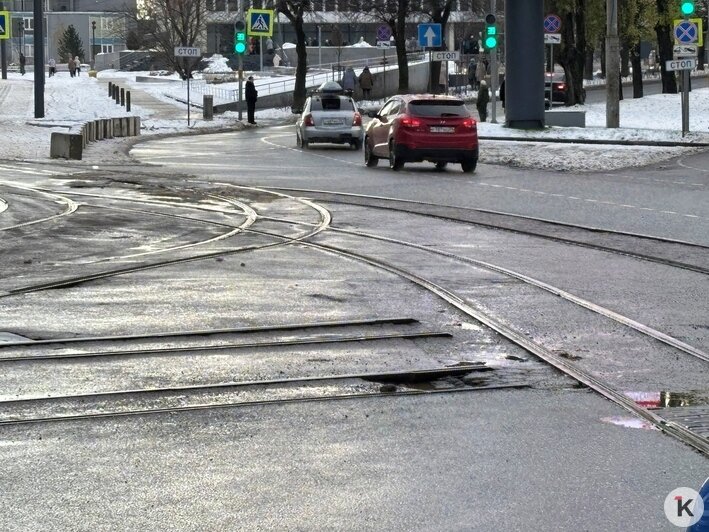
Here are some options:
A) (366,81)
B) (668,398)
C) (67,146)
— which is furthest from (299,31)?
(668,398)

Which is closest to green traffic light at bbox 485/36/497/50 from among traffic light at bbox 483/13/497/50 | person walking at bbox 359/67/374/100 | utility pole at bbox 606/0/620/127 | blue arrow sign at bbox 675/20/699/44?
traffic light at bbox 483/13/497/50

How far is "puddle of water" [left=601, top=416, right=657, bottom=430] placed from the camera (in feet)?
23.2

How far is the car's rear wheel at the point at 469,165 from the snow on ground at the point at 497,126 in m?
1.68

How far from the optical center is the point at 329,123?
3750cm

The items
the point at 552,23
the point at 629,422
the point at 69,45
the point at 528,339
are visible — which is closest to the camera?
the point at 629,422

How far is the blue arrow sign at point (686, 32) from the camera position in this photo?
3212 cm

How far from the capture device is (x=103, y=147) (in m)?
36.8

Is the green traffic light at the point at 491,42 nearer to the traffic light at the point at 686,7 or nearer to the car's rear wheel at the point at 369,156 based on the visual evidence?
the traffic light at the point at 686,7

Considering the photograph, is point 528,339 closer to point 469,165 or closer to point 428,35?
point 469,165

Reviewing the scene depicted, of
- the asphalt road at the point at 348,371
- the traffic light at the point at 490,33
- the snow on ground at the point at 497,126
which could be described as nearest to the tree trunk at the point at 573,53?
the snow on ground at the point at 497,126

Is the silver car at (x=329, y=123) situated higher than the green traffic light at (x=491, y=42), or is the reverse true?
the green traffic light at (x=491, y=42)

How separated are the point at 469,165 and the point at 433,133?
952 mm

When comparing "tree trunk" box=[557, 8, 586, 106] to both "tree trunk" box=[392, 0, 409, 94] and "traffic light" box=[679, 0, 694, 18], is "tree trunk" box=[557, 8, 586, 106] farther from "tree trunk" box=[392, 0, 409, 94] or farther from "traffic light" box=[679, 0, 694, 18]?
"traffic light" box=[679, 0, 694, 18]

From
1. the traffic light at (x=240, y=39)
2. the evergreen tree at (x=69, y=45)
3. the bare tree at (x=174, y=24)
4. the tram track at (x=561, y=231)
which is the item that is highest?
the evergreen tree at (x=69, y=45)
